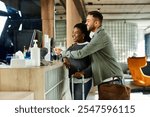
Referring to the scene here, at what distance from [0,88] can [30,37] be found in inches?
25.2

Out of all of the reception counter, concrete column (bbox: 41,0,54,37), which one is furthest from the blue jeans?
concrete column (bbox: 41,0,54,37)

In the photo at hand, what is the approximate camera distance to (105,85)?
1780 mm

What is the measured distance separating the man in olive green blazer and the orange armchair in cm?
326

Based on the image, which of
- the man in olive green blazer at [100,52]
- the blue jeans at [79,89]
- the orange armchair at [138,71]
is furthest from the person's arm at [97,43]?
the orange armchair at [138,71]

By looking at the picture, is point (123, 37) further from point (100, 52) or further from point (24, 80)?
point (24, 80)

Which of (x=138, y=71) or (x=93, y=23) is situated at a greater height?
(x=93, y=23)

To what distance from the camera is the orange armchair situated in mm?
4938

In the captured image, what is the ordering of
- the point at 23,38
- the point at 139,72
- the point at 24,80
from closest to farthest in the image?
the point at 24,80, the point at 23,38, the point at 139,72

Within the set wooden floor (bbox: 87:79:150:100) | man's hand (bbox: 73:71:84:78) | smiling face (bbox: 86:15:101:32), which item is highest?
smiling face (bbox: 86:15:101:32)

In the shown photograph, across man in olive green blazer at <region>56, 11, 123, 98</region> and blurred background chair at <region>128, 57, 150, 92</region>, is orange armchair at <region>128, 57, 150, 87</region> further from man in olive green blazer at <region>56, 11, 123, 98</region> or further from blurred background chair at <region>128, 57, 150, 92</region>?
man in olive green blazer at <region>56, 11, 123, 98</region>

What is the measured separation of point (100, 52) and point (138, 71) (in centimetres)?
334

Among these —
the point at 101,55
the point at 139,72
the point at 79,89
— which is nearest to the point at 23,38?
the point at 79,89

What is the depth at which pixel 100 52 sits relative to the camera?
70.8 inches

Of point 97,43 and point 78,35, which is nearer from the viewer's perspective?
point 97,43
